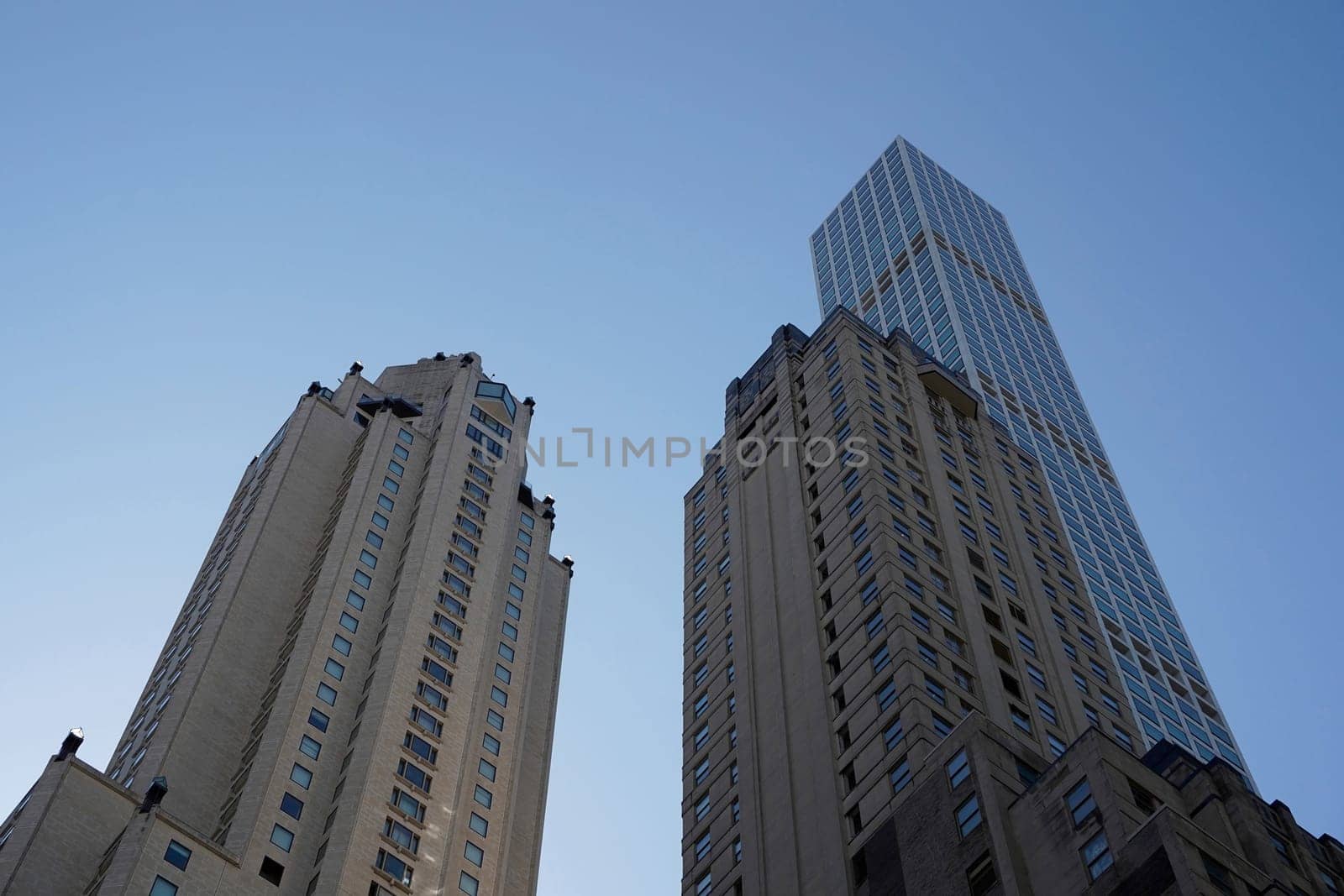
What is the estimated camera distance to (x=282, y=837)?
3127 inches

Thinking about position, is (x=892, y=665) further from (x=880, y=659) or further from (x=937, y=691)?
(x=937, y=691)

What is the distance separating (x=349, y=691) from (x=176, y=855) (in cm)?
2209

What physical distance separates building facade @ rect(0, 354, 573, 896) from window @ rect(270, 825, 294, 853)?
0.54ft

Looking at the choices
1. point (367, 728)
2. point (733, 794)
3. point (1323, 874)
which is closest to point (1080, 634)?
point (733, 794)

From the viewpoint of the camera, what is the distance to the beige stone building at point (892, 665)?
47.4 metres

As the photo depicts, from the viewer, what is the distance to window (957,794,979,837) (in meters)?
48.2

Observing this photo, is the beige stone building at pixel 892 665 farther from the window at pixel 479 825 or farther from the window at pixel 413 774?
the window at pixel 413 774

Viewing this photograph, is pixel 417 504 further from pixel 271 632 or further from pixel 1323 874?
pixel 1323 874

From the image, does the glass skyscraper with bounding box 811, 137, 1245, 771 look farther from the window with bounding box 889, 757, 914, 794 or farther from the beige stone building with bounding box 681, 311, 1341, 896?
the window with bounding box 889, 757, 914, 794

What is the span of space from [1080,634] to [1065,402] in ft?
213

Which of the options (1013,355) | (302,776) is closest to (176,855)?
(302,776)

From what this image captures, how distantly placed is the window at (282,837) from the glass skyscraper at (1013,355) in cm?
4518

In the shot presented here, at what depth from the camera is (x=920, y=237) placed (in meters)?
163

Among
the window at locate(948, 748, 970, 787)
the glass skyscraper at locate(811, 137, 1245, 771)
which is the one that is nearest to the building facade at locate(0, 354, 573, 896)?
the glass skyscraper at locate(811, 137, 1245, 771)
